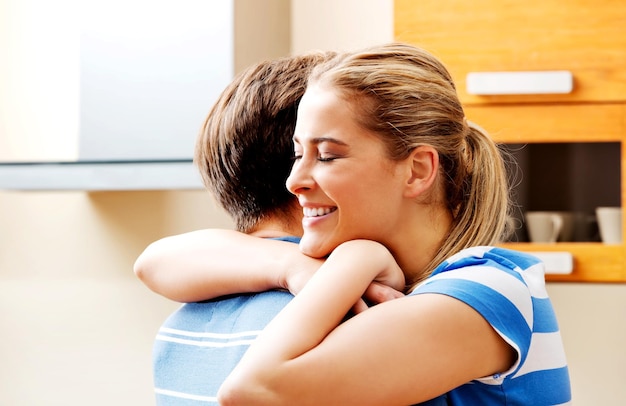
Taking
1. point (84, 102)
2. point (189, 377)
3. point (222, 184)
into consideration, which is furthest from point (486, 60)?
point (189, 377)

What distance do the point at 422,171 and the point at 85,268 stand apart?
6.15 ft

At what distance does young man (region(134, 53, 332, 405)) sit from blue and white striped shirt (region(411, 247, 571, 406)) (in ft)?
0.70

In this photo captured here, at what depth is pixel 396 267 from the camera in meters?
0.95

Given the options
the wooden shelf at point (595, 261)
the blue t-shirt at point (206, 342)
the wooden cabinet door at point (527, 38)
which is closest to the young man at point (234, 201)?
the blue t-shirt at point (206, 342)

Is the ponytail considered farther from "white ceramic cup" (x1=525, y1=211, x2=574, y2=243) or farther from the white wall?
the white wall

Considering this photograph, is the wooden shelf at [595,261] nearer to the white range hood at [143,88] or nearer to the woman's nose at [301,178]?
the white range hood at [143,88]

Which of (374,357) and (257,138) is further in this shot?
A: (257,138)

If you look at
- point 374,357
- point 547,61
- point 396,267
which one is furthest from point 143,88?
point 374,357

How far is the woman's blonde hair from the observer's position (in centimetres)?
93

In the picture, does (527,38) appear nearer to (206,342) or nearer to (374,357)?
(206,342)

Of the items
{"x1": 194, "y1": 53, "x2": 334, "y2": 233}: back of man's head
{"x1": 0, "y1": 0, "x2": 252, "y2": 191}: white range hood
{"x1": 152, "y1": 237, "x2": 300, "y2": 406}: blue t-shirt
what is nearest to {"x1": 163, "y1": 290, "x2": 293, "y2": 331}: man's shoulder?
{"x1": 152, "y1": 237, "x2": 300, "y2": 406}: blue t-shirt

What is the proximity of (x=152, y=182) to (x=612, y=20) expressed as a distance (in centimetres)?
108

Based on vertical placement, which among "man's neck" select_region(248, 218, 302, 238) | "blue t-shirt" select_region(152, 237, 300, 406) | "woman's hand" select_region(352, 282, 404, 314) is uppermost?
"man's neck" select_region(248, 218, 302, 238)

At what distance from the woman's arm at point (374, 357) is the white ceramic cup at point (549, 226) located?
137 cm
